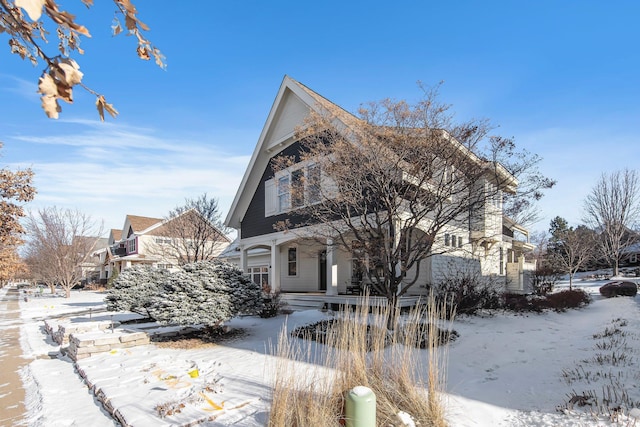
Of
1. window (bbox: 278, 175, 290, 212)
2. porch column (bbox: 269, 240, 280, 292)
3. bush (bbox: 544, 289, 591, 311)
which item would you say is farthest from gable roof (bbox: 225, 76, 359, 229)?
bush (bbox: 544, 289, 591, 311)

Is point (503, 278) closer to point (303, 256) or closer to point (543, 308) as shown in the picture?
point (543, 308)

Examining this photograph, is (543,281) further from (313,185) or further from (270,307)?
(313,185)

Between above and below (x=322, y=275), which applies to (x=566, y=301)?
below

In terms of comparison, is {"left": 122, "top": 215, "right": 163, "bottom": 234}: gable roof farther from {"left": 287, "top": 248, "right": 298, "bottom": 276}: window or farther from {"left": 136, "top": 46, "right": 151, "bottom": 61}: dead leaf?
{"left": 136, "top": 46, "right": 151, "bottom": 61}: dead leaf

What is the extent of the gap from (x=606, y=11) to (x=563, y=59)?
7.24 feet

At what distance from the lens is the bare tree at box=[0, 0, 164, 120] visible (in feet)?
4.95

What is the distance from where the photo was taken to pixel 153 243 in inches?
1298

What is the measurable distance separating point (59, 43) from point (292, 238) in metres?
12.2

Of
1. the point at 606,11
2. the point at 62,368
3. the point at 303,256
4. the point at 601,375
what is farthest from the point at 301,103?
the point at 601,375

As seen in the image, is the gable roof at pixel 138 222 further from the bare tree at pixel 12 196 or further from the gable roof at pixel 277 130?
the bare tree at pixel 12 196

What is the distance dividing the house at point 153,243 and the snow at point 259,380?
1205 centimetres

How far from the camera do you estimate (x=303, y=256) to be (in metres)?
17.7

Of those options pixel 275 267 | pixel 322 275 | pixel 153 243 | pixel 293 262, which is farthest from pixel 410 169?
pixel 153 243

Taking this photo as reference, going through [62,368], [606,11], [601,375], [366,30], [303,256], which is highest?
[366,30]
